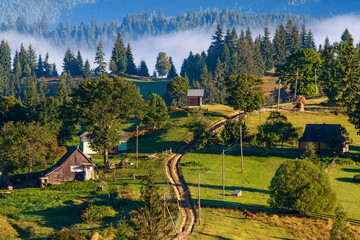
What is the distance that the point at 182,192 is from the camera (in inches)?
2344

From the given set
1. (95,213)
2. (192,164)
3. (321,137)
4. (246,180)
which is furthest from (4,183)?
(321,137)

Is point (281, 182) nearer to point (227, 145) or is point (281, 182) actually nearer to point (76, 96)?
point (227, 145)

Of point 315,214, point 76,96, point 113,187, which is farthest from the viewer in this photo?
point 76,96

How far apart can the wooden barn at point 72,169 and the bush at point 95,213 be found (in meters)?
17.0

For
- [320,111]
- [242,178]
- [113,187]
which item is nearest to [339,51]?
[320,111]

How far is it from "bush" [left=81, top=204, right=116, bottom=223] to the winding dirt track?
29.8 ft

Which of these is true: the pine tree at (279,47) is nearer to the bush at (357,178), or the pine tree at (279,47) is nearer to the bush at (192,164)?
the bush at (192,164)

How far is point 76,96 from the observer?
267 feet

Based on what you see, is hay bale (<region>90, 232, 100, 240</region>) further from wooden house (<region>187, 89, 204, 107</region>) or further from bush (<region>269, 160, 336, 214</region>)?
wooden house (<region>187, 89, 204, 107</region>)

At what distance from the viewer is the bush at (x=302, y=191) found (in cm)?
5299

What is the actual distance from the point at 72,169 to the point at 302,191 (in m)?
36.8

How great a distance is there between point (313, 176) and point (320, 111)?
59.0 meters

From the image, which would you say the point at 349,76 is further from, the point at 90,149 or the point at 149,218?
the point at 149,218

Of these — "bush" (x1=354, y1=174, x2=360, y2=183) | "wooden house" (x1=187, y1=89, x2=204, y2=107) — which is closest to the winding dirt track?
"bush" (x1=354, y1=174, x2=360, y2=183)
